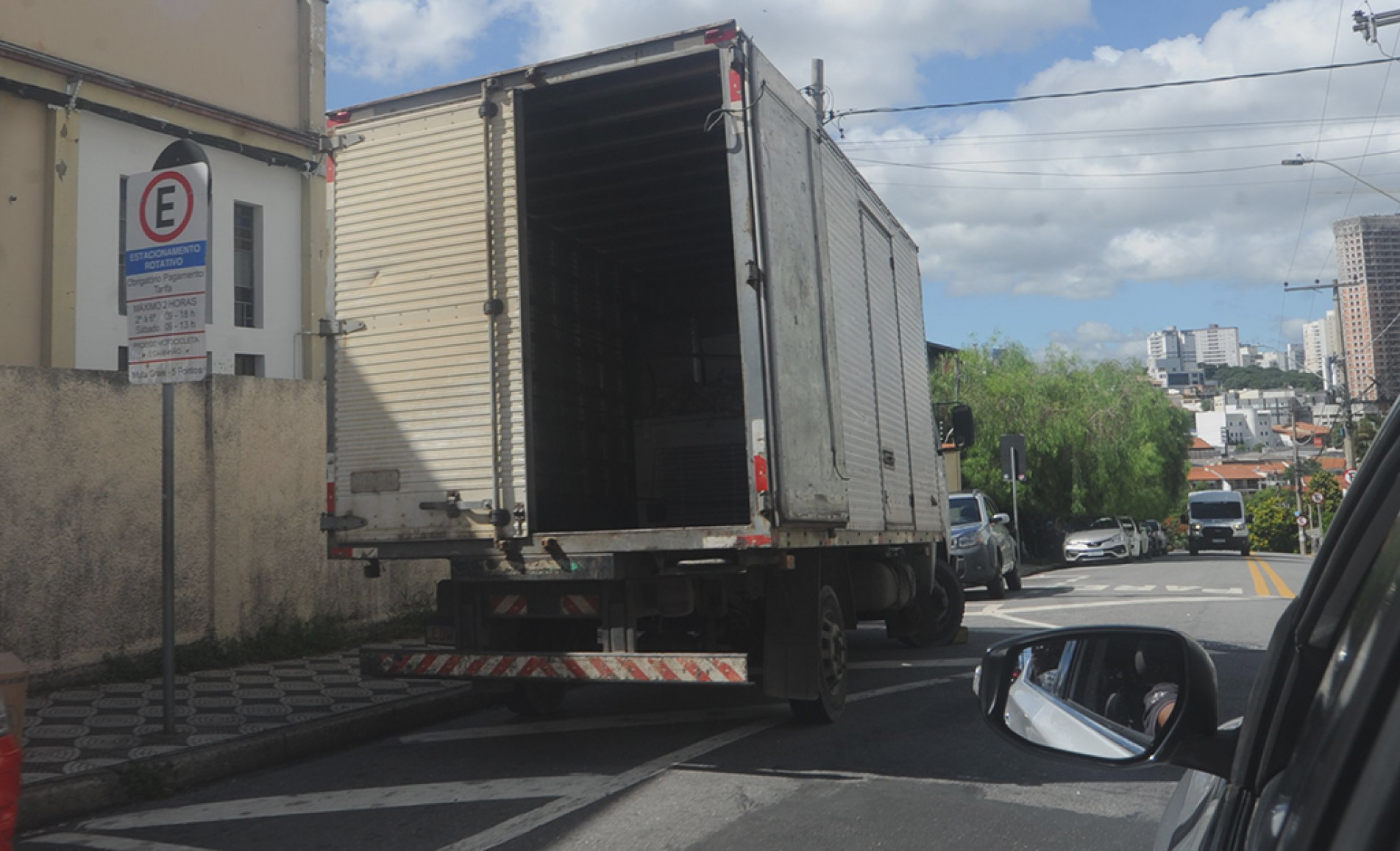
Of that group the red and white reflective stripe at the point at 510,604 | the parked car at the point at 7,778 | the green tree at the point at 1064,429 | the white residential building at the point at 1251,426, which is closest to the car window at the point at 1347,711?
the white residential building at the point at 1251,426

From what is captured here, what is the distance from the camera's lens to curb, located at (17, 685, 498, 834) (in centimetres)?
541

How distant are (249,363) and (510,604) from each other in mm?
13989

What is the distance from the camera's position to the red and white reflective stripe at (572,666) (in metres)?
5.87

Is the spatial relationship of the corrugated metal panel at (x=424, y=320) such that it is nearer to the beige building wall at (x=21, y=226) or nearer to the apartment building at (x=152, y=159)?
the apartment building at (x=152, y=159)

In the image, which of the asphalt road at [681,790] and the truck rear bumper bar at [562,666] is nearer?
the asphalt road at [681,790]

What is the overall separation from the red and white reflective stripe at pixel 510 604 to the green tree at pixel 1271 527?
100 ft

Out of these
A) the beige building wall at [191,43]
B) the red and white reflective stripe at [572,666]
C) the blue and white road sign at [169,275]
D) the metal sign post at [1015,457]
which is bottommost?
the red and white reflective stripe at [572,666]

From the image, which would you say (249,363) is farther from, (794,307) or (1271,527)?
(1271,527)

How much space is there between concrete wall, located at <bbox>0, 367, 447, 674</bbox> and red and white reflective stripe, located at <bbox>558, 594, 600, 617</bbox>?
417 cm

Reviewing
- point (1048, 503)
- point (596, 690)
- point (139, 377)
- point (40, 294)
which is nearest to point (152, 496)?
point (139, 377)

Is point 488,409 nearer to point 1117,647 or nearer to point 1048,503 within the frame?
point 1117,647

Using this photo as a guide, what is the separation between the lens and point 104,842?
16.4 ft

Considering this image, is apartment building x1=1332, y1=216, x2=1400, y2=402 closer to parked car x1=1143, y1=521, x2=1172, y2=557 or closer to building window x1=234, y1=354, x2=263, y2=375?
building window x1=234, y1=354, x2=263, y2=375

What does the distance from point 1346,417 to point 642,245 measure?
8.13m
